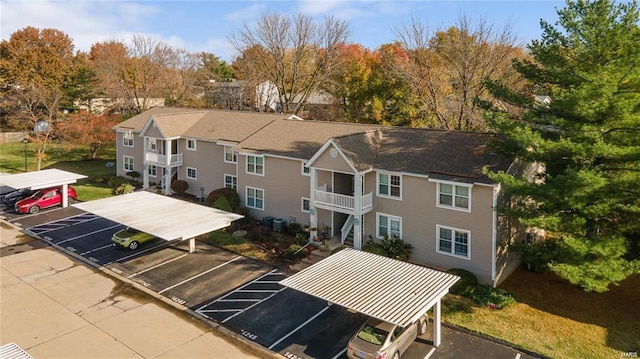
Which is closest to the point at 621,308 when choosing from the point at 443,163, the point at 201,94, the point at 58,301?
the point at 443,163

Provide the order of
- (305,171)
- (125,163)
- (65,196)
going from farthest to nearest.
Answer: (125,163) < (65,196) < (305,171)

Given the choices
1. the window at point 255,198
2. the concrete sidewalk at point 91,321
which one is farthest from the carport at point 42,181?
the window at point 255,198

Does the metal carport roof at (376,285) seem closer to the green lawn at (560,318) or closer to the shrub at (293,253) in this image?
the green lawn at (560,318)

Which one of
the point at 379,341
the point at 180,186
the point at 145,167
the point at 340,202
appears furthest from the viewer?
the point at 145,167

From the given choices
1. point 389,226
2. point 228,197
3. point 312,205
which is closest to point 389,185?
point 389,226

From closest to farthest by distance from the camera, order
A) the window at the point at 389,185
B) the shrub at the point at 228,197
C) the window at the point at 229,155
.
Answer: the window at the point at 389,185 < the shrub at the point at 228,197 < the window at the point at 229,155

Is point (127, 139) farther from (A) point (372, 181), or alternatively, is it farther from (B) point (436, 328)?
(B) point (436, 328)
